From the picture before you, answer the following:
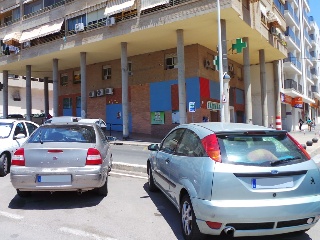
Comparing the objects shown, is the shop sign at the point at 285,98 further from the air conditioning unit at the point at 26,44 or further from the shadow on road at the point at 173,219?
the shadow on road at the point at 173,219

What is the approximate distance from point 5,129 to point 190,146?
7.03m

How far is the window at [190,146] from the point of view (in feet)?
13.4

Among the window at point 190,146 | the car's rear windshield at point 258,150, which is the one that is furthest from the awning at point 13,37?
the car's rear windshield at point 258,150

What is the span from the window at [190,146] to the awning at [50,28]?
2388cm

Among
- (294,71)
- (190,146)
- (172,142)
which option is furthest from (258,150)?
(294,71)

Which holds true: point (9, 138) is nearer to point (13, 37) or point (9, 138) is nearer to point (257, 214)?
point (257, 214)

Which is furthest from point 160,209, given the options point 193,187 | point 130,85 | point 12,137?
point 130,85

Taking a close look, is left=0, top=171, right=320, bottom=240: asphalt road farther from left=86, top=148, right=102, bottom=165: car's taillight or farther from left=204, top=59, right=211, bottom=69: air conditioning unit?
left=204, top=59, right=211, bottom=69: air conditioning unit

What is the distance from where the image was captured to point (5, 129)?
9.41m

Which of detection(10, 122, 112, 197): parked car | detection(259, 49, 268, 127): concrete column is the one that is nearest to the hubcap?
detection(10, 122, 112, 197): parked car

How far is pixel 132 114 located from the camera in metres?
27.5

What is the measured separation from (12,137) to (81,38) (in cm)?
1627

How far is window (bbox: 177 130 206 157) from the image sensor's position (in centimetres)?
410

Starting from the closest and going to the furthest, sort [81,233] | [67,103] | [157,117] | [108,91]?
[81,233] < [157,117] < [108,91] < [67,103]
